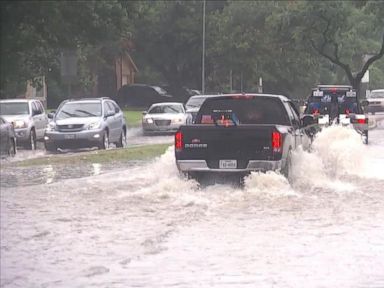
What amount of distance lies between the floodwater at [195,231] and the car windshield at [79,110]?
799cm

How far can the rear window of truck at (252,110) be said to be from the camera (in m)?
13.4

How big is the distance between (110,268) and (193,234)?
187 centimetres

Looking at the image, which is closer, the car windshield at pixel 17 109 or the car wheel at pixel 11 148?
the car wheel at pixel 11 148

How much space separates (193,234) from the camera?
9023 millimetres

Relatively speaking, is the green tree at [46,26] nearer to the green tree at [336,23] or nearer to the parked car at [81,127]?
the parked car at [81,127]

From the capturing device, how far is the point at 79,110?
23.0m

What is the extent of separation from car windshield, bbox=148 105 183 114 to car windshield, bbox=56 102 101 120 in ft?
28.4

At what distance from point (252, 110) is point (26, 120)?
1148cm

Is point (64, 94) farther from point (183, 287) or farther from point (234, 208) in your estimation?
point (183, 287)

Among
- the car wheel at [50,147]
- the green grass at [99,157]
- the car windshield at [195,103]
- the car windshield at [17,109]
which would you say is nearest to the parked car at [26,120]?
the car windshield at [17,109]

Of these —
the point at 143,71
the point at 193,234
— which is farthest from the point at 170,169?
the point at 143,71

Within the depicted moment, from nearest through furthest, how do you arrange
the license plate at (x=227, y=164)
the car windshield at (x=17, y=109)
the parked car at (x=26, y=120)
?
the license plate at (x=227, y=164)
the parked car at (x=26, y=120)
the car windshield at (x=17, y=109)

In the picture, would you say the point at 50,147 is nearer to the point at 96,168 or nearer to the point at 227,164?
the point at 96,168

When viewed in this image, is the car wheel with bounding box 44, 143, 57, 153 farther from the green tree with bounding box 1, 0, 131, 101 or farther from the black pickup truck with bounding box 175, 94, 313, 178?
the green tree with bounding box 1, 0, 131, 101
